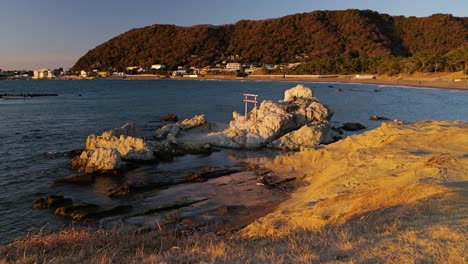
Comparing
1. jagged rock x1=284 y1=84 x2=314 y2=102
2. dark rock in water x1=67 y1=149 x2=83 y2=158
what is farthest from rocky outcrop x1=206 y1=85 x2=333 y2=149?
dark rock in water x1=67 y1=149 x2=83 y2=158

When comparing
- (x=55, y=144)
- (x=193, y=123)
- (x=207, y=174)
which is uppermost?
(x=193, y=123)

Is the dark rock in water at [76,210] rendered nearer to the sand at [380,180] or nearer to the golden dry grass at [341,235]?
the golden dry grass at [341,235]

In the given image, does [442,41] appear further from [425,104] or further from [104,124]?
[104,124]

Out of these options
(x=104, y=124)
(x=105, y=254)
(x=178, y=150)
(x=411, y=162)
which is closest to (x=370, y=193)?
(x=411, y=162)

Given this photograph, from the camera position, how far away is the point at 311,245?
7.45m

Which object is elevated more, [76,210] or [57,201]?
[57,201]

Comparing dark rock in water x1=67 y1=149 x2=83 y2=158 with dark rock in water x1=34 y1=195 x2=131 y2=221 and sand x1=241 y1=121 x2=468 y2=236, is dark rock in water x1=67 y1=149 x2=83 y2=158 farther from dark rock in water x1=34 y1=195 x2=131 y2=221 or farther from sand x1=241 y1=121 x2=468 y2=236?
sand x1=241 y1=121 x2=468 y2=236

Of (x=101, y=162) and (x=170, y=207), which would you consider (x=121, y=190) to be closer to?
(x=170, y=207)

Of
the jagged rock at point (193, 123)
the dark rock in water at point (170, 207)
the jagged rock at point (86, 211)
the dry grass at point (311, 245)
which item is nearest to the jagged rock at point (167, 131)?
the jagged rock at point (193, 123)

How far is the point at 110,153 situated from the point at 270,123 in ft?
39.6

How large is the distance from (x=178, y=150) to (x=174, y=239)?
17.5 metres

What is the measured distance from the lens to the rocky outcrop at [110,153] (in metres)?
20.8

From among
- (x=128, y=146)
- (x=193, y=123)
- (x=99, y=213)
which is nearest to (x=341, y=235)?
(x=99, y=213)

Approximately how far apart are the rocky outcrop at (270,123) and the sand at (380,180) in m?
4.85
